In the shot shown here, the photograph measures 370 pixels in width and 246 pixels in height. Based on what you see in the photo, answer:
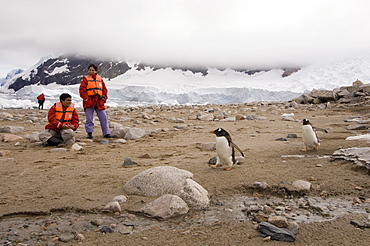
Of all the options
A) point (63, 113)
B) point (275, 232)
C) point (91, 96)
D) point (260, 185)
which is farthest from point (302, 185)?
point (91, 96)

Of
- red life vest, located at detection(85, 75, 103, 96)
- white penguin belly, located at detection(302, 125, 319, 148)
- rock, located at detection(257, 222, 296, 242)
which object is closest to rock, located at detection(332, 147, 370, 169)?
white penguin belly, located at detection(302, 125, 319, 148)

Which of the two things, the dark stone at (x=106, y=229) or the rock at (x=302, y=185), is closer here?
the dark stone at (x=106, y=229)

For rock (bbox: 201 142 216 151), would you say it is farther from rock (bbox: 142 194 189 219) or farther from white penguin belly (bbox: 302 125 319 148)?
rock (bbox: 142 194 189 219)

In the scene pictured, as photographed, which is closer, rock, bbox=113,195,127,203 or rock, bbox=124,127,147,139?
rock, bbox=113,195,127,203

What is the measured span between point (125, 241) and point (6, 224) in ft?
2.95

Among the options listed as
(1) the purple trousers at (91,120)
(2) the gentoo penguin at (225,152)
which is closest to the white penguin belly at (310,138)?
(2) the gentoo penguin at (225,152)

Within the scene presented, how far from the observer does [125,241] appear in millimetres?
1673

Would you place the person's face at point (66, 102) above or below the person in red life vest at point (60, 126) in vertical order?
above

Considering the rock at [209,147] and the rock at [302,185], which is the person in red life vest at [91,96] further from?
the rock at [302,185]

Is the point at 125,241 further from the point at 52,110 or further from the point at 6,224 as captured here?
the point at 52,110

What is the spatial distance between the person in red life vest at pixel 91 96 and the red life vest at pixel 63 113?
1.93 ft

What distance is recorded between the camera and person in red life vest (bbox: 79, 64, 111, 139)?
574 centimetres

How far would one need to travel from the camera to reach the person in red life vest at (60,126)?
4930 mm

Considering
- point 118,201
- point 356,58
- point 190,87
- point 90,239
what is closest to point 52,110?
point 118,201
